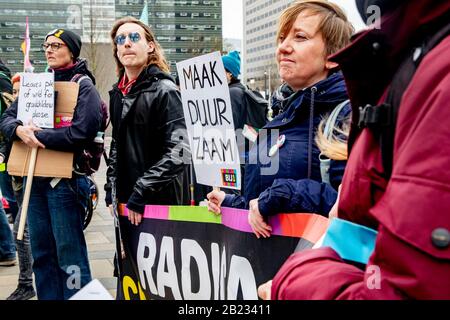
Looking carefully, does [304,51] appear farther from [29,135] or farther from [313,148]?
[29,135]

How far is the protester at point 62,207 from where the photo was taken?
11.5 feet

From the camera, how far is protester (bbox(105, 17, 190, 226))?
315cm

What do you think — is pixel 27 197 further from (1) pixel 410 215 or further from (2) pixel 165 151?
(1) pixel 410 215

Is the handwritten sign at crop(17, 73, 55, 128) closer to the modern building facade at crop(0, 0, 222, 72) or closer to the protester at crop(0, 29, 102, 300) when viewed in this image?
the protester at crop(0, 29, 102, 300)

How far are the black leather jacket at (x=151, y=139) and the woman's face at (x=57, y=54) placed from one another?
2.49ft

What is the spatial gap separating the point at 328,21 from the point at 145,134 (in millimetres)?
1485

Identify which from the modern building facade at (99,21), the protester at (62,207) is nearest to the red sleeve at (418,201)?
the protester at (62,207)

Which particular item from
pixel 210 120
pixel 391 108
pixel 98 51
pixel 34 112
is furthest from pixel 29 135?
pixel 98 51

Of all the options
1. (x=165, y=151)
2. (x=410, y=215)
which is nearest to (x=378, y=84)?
(x=410, y=215)

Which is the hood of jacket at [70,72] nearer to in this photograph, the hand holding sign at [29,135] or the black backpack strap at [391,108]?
the hand holding sign at [29,135]

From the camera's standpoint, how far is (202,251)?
2617 millimetres

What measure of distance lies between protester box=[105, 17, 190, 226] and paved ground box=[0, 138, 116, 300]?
126cm

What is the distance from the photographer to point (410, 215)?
848 mm
